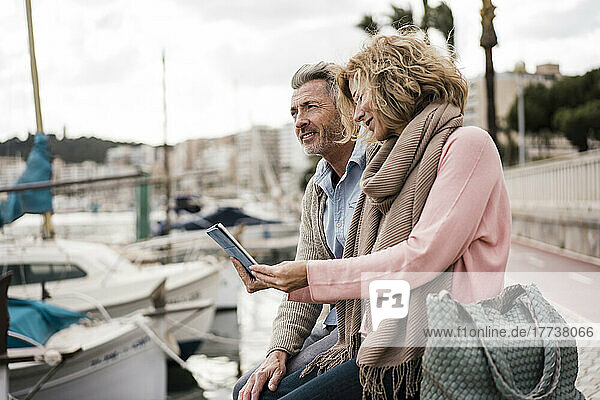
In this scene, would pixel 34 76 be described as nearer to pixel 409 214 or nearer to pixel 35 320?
pixel 35 320

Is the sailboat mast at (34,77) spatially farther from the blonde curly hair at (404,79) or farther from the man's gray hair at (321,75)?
the blonde curly hair at (404,79)

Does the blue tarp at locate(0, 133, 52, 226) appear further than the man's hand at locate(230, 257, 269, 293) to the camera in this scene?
Yes

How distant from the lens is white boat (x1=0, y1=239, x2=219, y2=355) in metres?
9.79

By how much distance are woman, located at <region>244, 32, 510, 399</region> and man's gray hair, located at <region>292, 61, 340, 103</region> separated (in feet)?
1.81

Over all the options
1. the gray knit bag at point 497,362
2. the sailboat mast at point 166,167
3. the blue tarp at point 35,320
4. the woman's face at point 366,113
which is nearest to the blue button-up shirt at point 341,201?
the woman's face at point 366,113

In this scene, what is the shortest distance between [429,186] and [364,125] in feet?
1.05

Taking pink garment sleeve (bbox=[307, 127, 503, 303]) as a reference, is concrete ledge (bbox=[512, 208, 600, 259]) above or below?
below

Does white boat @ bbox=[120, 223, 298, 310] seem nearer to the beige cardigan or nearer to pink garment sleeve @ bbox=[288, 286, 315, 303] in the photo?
the beige cardigan

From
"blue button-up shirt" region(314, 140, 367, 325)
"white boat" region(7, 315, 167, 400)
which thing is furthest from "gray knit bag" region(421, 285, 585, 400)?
"white boat" region(7, 315, 167, 400)

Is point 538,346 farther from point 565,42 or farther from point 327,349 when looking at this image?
point 565,42

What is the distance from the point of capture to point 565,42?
6.54m

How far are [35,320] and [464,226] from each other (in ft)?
21.2

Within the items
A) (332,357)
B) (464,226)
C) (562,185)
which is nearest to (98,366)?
(332,357)

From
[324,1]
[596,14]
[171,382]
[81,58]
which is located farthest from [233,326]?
[596,14]
